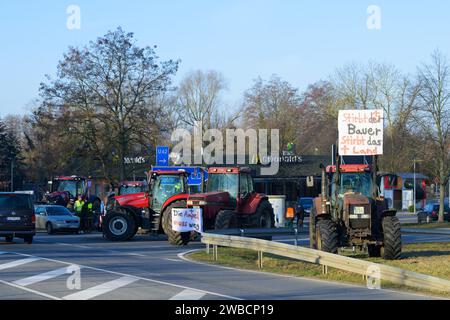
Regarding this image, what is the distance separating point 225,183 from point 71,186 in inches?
673

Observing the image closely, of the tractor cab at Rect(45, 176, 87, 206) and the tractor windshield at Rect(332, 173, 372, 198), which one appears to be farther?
the tractor cab at Rect(45, 176, 87, 206)

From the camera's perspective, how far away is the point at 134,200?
29.4m

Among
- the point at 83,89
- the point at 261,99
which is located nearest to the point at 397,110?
the point at 261,99

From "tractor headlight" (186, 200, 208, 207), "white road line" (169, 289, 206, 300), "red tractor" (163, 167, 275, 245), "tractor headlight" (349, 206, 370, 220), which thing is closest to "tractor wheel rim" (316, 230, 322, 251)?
"tractor headlight" (349, 206, 370, 220)

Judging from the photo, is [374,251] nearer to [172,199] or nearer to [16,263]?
[172,199]

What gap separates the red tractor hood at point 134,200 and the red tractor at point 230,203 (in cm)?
230

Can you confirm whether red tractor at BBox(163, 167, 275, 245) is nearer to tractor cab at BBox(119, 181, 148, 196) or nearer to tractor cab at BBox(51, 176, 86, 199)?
tractor cab at BBox(119, 181, 148, 196)

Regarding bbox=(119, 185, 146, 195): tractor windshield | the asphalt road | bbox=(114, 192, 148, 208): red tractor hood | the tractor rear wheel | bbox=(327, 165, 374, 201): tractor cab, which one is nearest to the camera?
the asphalt road

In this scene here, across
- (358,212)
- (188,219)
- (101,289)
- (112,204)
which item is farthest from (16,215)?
(101,289)

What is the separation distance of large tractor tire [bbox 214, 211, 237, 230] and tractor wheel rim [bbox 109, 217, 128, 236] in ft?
15.1

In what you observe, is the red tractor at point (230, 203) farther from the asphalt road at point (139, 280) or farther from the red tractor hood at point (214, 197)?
the asphalt road at point (139, 280)

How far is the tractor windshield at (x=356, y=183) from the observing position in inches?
844

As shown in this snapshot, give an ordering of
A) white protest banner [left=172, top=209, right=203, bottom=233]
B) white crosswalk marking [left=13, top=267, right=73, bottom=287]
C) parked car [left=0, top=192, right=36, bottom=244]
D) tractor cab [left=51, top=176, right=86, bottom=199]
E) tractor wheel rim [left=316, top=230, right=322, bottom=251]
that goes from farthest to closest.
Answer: tractor cab [left=51, top=176, right=86, bottom=199] → parked car [left=0, top=192, right=36, bottom=244] → white protest banner [left=172, top=209, right=203, bottom=233] → tractor wheel rim [left=316, top=230, right=322, bottom=251] → white crosswalk marking [left=13, top=267, right=73, bottom=287]

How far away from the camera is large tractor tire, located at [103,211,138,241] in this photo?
28656 millimetres
